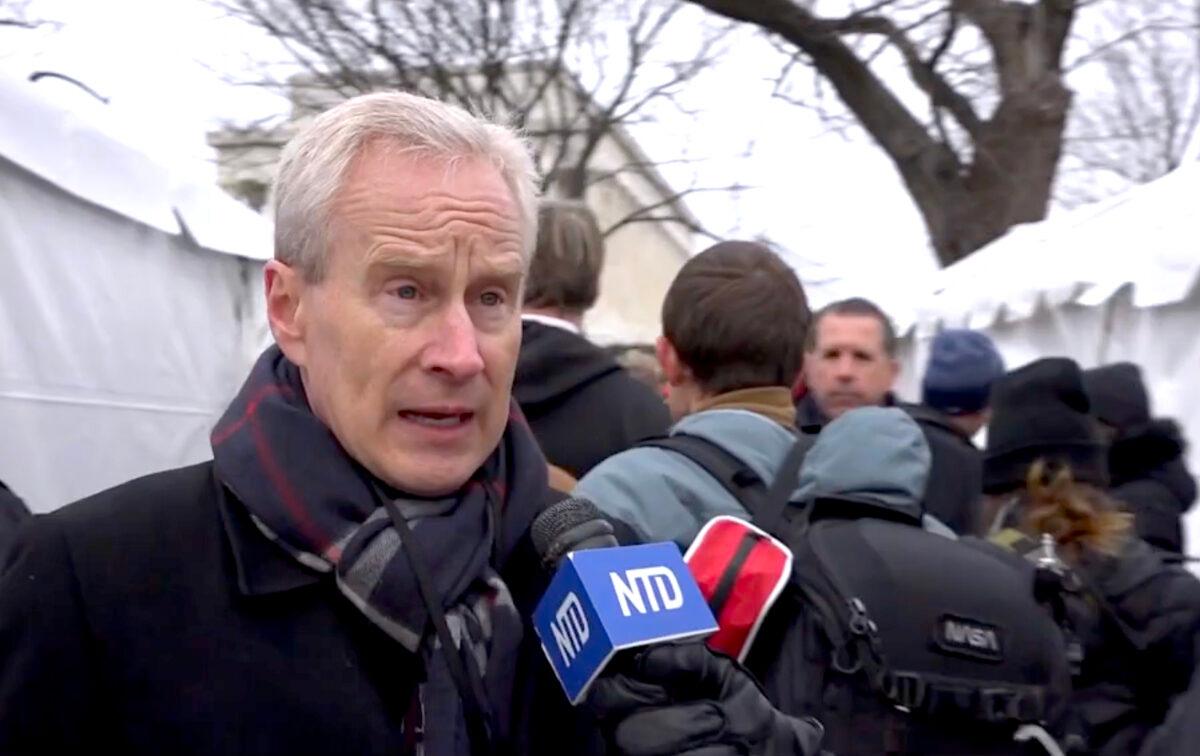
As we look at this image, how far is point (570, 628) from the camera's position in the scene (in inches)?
58.1

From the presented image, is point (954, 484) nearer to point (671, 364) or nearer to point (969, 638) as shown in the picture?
point (671, 364)

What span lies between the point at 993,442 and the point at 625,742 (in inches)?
78.7

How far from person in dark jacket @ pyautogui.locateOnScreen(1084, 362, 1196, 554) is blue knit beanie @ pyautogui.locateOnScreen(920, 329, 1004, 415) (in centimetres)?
32

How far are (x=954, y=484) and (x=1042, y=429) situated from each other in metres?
0.88

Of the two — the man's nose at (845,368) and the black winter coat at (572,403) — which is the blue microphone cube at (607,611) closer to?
the black winter coat at (572,403)

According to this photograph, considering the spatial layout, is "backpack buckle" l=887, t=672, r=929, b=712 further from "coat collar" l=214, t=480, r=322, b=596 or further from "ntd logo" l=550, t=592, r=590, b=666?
"coat collar" l=214, t=480, r=322, b=596

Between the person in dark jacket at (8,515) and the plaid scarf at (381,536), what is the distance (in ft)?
3.72

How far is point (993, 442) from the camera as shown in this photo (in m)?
3.25

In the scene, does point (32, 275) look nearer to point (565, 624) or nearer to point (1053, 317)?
point (565, 624)

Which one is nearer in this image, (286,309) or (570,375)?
(286,309)

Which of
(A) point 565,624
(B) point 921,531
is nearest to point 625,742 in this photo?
(A) point 565,624

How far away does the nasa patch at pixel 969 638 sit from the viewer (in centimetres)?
232

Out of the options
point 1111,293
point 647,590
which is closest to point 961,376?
point 1111,293

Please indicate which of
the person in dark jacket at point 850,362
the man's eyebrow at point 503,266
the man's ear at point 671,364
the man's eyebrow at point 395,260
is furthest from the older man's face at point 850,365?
the man's eyebrow at point 395,260
